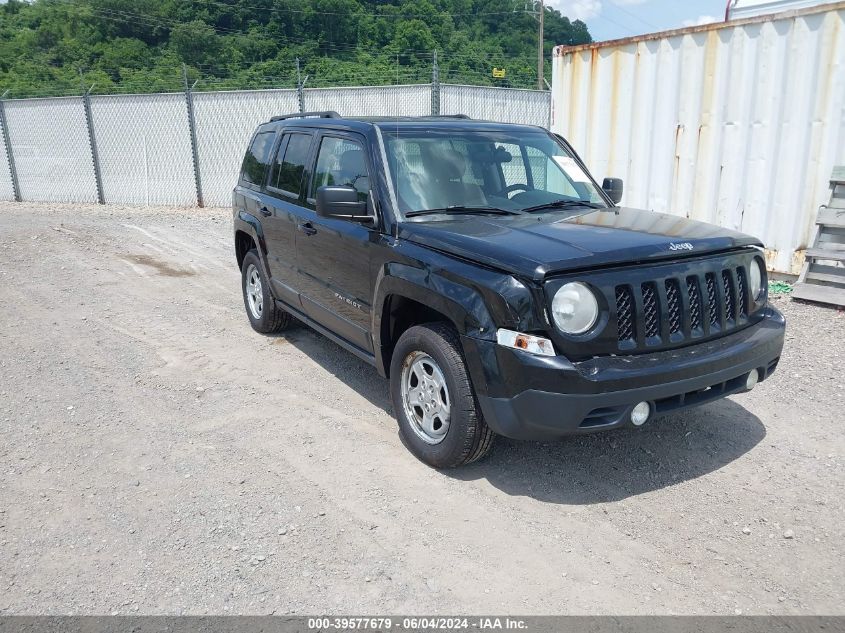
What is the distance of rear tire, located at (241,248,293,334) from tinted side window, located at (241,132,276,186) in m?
0.68

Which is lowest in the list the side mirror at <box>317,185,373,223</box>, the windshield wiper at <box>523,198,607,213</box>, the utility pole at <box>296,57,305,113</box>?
the windshield wiper at <box>523,198,607,213</box>

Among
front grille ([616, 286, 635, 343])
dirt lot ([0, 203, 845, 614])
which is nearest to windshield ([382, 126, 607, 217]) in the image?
front grille ([616, 286, 635, 343])

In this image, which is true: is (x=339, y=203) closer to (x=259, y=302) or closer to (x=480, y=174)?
(x=480, y=174)

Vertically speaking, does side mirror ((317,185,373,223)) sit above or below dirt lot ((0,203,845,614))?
above

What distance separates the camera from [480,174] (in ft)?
15.2

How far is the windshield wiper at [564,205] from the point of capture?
4.52 m

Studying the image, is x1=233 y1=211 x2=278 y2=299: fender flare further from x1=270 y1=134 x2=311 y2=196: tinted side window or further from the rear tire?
x1=270 y1=134 x2=311 y2=196: tinted side window

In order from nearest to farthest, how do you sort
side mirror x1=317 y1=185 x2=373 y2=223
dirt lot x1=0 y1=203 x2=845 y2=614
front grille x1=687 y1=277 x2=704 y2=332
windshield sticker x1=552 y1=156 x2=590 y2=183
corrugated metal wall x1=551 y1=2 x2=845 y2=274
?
dirt lot x1=0 y1=203 x2=845 y2=614 → front grille x1=687 y1=277 x2=704 y2=332 → side mirror x1=317 y1=185 x2=373 y2=223 → windshield sticker x1=552 y1=156 x2=590 y2=183 → corrugated metal wall x1=551 y1=2 x2=845 y2=274

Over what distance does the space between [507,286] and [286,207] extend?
9.29 ft

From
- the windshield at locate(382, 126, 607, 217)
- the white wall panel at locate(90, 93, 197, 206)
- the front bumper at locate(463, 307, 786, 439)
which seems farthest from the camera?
the white wall panel at locate(90, 93, 197, 206)

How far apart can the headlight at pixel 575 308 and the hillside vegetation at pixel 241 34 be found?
97.9ft

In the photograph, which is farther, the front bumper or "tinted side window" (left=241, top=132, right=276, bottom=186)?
"tinted side window" (left=241, top=132, right=276, bottom=186)

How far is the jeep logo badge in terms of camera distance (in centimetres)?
367

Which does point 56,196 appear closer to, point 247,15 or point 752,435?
point 752,435
